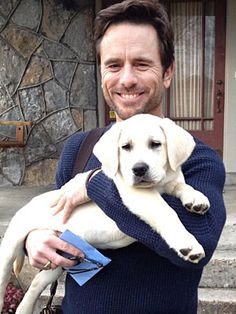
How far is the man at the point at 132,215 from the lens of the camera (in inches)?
56.9

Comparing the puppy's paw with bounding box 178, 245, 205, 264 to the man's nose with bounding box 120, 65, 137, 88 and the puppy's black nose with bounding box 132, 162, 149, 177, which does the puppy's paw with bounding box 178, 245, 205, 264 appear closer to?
the puppy's black nose with bounding box 132, 162, 149, 177

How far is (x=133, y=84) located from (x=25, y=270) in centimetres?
242

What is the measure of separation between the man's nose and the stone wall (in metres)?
3.94

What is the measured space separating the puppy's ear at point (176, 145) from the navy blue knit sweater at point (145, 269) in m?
0.06

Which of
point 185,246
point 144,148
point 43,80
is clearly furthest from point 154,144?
point 43,80

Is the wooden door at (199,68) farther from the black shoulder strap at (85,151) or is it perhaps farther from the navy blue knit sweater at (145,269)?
the navy blue knit sweater at (145,269)

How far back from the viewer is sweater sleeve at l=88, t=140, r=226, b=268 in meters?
1.38

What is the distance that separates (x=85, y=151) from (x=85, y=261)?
39 centimetres

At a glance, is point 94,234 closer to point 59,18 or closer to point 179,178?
point 179,178

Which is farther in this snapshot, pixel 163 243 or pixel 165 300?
pixel 165 300

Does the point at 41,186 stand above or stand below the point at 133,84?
below

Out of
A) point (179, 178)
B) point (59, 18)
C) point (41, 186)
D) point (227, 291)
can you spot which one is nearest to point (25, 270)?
point (227, 291)

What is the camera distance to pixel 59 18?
216 inches

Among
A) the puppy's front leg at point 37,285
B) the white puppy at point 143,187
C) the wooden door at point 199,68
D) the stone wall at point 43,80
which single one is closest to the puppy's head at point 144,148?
the white puppy at point 143,187
